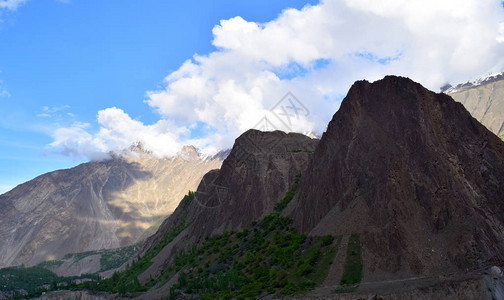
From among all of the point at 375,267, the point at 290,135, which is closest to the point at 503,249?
the point at 375,267

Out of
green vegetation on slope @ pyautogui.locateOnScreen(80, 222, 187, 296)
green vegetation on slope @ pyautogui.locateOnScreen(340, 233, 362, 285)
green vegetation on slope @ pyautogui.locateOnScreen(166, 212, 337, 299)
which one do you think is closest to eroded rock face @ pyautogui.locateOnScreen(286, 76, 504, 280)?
green vegetation on slope @ pyautogui.locateOnScreen(340, 233, 362, 285)

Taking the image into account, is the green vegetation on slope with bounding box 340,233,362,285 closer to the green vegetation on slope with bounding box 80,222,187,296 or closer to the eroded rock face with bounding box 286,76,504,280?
the eroded rock face with bounding box 286,76,504,280

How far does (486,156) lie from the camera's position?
4731 centimetres

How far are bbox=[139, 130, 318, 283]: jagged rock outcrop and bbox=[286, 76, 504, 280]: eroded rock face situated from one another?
16.1 meters

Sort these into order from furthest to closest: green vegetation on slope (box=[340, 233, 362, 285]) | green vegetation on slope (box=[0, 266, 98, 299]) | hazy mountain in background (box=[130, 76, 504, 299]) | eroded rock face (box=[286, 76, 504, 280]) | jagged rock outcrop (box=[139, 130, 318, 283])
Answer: green vegetation on slope (box=[0, 266, 98, 299]), jagged rock outcrop (box=[139, 130, 318, 283]), green vegetation on slope (box=[340, 233, 362, 285]), eroded rock face (box=[286, 76, 504, 280]), hazy mountain in background (box=[130, 76, 504, 299])

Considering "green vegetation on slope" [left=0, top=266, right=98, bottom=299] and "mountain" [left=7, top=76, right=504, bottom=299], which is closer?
"mountain" [left=7, top=76, right=504, bottom=299]

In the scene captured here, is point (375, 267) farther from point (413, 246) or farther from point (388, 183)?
point (388, 183)

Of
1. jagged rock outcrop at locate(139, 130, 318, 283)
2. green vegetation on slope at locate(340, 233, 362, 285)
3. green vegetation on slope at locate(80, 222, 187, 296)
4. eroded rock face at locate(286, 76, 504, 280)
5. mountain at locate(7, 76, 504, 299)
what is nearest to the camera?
mountain at locate(7, 76, 504, 299)

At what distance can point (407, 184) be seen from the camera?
43156 mm

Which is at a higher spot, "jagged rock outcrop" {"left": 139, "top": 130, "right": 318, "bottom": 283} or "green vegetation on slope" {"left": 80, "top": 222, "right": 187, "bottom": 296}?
"jagged rock outcrop" {"left": 139, "top": 130, "right": 318, "bottom": 283}

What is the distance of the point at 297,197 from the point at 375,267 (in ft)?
76.9

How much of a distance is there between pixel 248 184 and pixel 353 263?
39.6m

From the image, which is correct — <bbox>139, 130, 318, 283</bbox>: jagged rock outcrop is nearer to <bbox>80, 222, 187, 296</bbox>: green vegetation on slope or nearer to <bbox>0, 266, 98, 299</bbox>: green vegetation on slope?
<bbox>80, 222, 187, 296</bbox>: green vegetation on slope

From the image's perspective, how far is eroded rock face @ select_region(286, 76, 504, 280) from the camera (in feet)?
124
